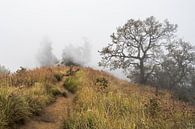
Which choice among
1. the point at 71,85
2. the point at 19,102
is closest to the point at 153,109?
the point at 19,102

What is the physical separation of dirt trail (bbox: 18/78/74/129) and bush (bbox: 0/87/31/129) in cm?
30

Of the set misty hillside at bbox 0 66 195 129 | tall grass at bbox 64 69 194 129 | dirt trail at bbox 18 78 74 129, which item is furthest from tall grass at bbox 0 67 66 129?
tall grass at bbox 64 69 194 129

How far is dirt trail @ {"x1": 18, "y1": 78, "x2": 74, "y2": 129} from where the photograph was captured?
8.88 m

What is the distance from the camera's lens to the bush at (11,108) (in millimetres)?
7762

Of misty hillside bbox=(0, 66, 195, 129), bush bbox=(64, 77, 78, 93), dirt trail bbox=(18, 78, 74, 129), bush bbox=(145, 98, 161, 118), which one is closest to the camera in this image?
misty hillside bbox=(0, 66, 195, 129)

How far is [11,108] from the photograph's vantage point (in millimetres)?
8117

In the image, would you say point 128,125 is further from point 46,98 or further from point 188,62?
point 188,62

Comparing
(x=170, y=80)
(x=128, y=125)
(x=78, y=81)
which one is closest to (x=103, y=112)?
(x=128, y=125)

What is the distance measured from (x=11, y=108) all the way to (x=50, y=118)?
1864mm

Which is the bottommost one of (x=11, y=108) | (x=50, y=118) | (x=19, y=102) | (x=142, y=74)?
(x=50, y=118)

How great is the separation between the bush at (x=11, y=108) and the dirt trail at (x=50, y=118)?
0.97 ft

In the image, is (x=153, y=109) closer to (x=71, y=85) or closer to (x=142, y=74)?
(x=71, y=85)

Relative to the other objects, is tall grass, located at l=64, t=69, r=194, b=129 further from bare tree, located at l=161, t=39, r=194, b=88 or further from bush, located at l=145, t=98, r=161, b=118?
bare tree, located at l=161, t=39, r=194, b=88

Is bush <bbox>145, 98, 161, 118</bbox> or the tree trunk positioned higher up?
the tree trunk
